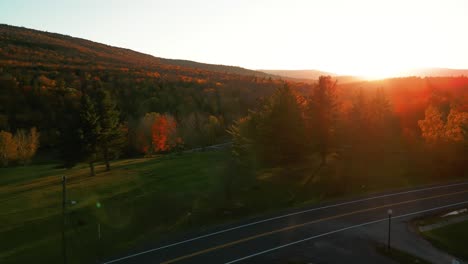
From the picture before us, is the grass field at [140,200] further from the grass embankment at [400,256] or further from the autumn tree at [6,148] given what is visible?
the autumn tree at [6,148]

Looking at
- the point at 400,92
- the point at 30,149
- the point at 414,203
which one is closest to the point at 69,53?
the point at 30,149

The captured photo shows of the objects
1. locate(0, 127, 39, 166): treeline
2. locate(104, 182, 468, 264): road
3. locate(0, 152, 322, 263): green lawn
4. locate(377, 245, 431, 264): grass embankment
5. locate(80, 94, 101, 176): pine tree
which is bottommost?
locate(0, 127, 39, 166): treeline

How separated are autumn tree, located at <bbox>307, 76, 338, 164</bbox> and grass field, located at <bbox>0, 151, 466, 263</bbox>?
140 inches

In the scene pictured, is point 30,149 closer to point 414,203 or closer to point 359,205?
point 359,205

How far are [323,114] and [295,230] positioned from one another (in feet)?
62.5

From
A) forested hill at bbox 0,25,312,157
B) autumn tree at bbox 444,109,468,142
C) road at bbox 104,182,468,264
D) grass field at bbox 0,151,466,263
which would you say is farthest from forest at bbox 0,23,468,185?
road at bbox 104,182,468,264

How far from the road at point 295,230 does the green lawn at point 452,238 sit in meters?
2.49

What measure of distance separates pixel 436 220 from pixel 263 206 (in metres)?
13.6

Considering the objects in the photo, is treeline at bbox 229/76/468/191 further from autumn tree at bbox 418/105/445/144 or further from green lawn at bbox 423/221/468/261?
green lawn at bbox 423/221/468/261

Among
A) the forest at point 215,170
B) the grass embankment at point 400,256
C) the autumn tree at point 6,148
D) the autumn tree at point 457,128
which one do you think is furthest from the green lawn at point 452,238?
the autumn tree at point 6,148

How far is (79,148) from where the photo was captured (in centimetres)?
4241

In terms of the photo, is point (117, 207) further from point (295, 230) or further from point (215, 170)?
point (295, 230)

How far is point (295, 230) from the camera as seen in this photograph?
86.3 ft

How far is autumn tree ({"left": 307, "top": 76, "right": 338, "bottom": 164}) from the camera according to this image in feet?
138
